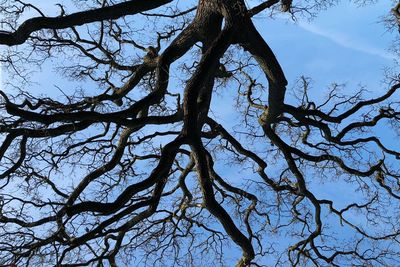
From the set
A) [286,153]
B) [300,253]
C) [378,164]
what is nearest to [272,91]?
[286,153]

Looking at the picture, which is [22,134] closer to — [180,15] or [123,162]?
[123,162]

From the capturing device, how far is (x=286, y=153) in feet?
31.1

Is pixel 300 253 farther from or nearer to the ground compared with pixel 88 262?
nearer to the ground

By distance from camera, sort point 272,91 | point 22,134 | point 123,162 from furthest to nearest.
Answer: point 123,162, point 272,91, point 22,134

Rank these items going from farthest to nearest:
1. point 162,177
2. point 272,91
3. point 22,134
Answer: point 272,91, point 162,177, point 22,134

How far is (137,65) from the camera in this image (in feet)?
32.1

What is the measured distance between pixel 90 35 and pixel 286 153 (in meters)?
4.54

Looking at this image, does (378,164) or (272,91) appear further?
(378,164)

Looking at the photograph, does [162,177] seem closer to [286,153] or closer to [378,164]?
[286,153]

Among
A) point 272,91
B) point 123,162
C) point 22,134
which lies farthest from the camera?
point 123,162

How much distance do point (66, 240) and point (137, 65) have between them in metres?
3.91

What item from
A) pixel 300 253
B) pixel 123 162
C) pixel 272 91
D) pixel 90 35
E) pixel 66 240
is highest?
pixel 90 35

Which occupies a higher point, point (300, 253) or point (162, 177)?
point (162, 177)

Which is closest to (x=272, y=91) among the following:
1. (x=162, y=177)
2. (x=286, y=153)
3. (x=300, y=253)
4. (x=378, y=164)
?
(x=286, y=153)
